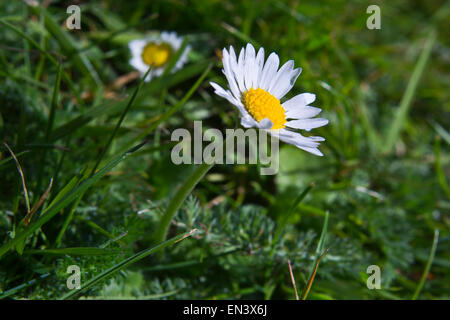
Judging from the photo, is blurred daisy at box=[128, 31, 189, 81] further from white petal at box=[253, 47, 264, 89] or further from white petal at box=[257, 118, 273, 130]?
white petal at box=[257, 118, 273, 130]

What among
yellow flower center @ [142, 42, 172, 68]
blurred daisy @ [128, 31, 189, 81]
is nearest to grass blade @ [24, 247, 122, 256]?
blurred daisy @ [128, 31, 189, 81]

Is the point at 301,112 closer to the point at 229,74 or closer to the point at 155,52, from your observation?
the point at 229,74

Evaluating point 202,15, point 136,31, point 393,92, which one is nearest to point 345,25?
point 393,92

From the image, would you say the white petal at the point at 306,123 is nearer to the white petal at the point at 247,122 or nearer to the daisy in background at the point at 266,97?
the daisy in background at the point at 266,97

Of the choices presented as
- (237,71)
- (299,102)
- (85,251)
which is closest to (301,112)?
(299,102)

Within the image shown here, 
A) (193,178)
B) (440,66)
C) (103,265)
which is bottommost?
(103,265)

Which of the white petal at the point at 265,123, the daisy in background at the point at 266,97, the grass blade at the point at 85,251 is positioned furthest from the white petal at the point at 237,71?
the grass blade at the point at 85,251
